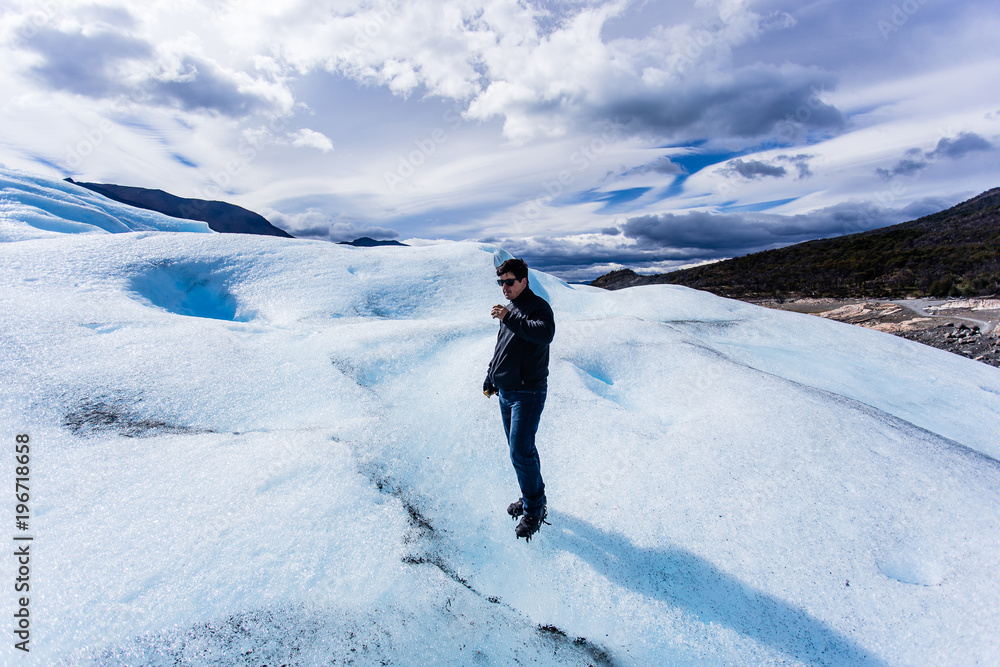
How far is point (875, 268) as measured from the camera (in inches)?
1740

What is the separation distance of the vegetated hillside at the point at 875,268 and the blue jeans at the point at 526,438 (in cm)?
3719

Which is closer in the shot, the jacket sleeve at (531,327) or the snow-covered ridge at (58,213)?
the jacket sleeve at (531,327)

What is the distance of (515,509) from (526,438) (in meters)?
0.66

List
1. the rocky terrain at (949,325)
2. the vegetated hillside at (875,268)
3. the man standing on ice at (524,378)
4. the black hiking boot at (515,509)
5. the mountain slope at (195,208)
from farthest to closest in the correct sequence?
1. the mountain slope at (195,208)
2. the vegetated hillside at (875,268)
3. the rocky terrain at (949,325)
4. the black hiking boot at (515,509)
5. the man standing on ice at (524,378)

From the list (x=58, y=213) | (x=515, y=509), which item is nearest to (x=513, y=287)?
(x=515, y=509)

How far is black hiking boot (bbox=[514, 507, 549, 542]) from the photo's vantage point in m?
2.80

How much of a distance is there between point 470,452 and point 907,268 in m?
57.5

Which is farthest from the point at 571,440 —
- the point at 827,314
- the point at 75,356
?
the point at 827,314

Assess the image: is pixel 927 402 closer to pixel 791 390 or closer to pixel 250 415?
pixel 791 390

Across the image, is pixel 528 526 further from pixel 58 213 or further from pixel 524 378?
pixel 58 213

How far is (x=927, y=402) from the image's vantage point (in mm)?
5539

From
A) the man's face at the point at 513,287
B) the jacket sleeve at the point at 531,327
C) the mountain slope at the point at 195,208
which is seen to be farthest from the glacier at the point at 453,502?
the mountain slope at the point at 195,208

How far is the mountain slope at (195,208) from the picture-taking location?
67062 millimetres

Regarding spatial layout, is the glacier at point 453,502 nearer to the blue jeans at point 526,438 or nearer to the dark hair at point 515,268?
the blue jeans at point 526,438
